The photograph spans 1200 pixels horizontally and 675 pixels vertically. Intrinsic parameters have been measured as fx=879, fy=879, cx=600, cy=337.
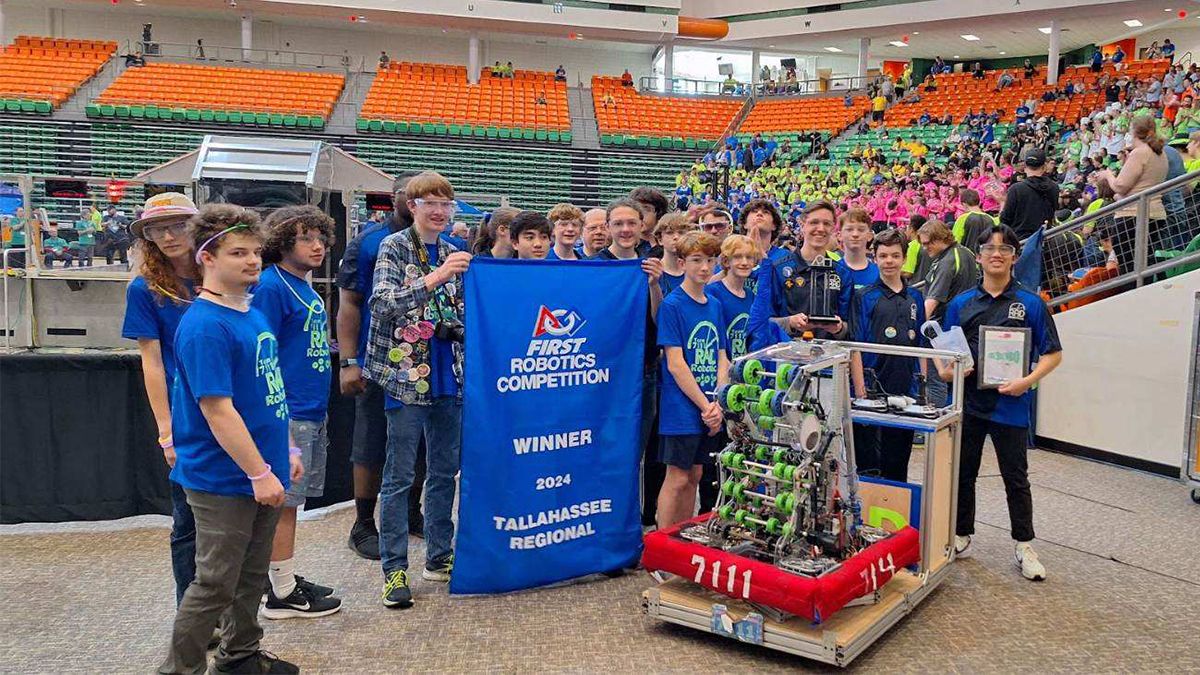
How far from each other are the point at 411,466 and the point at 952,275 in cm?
440

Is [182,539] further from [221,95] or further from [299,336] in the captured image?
[221,95]

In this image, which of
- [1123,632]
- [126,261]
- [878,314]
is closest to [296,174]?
[126,261]

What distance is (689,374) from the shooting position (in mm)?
3635

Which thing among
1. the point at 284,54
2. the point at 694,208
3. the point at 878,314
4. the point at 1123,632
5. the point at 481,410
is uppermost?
the point at 284,54

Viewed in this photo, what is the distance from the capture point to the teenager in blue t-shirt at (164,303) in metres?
2.83

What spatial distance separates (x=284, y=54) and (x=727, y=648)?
89.8 feet

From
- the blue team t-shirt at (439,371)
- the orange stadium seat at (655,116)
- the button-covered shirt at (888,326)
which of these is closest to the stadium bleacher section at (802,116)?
the orange stadium seat at (655,116)

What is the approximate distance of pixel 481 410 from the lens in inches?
138

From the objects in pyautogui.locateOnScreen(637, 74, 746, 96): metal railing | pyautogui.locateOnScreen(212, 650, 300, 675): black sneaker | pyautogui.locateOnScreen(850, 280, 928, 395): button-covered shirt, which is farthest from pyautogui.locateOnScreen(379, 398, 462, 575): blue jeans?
pyautogui.locateOnScreen(637, 74, 746, 96): metal railing

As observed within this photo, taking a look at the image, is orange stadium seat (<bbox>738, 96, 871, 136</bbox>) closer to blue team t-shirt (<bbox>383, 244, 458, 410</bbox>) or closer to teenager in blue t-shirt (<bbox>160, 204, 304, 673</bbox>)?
blue team t-shirt (<bbox>383, 244, 458, 410</bbox>)

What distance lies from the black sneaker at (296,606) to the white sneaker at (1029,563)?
3.04 m

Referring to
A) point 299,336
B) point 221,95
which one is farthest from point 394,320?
point 221,95

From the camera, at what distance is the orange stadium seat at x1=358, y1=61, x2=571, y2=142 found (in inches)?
880

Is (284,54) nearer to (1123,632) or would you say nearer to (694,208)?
(694,208)
